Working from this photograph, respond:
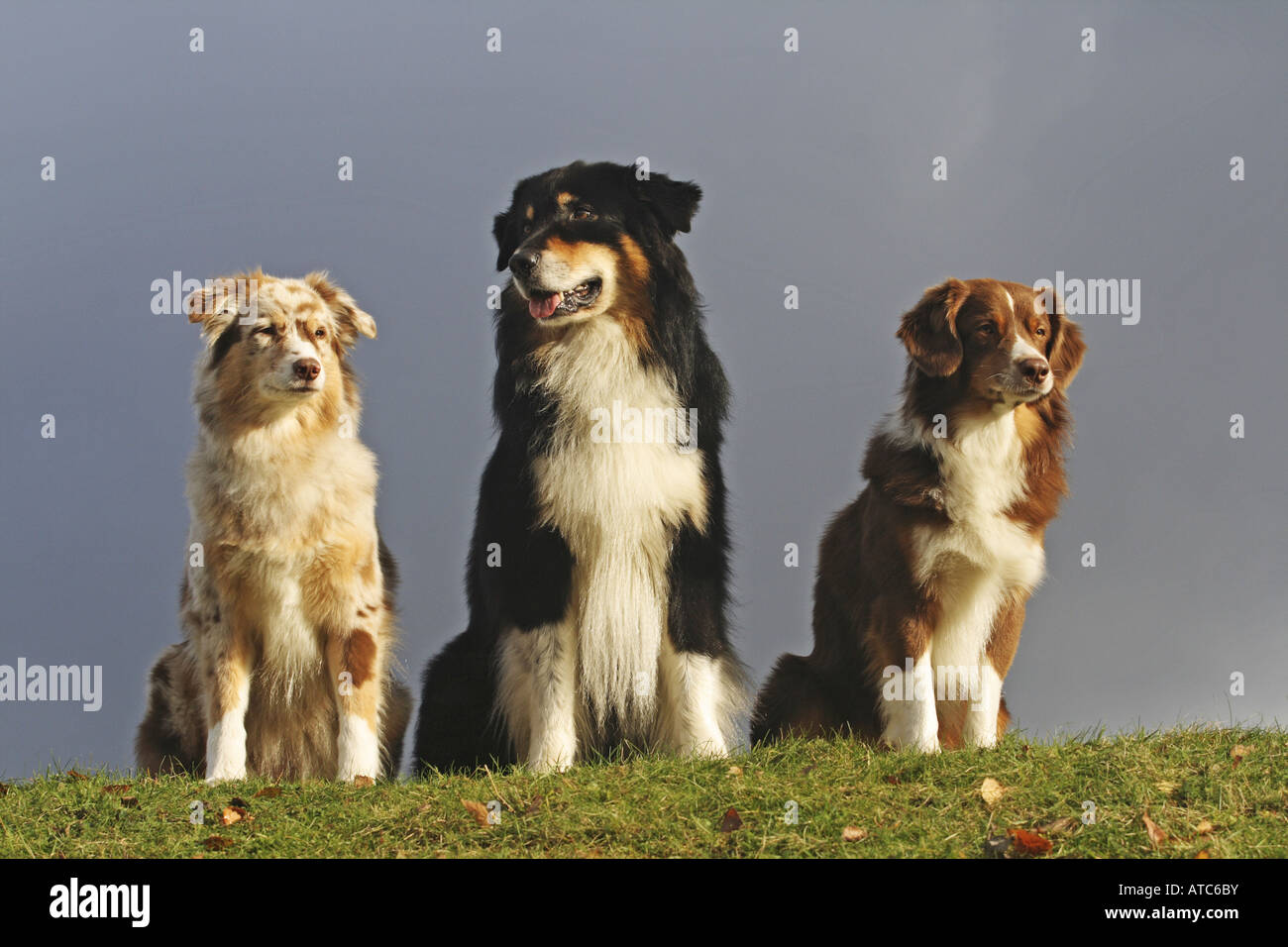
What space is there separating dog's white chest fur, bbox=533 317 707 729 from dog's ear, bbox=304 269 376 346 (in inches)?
48.3

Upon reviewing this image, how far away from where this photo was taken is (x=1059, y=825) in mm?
5922

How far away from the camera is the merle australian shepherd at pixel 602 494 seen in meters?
7.28

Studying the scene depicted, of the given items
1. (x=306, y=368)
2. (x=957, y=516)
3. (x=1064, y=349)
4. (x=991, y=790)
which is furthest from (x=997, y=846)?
(x=306, y=368)

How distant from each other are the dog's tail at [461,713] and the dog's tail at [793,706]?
5.30 feet

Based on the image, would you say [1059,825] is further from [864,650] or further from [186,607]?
[186,607]

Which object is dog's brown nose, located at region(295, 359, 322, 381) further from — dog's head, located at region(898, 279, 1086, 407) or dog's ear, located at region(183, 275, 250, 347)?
dog's head, located at region(898, 279, 1086, 407)

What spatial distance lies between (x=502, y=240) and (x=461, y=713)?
292 cm

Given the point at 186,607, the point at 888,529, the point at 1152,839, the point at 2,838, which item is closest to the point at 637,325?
the point at 888,529

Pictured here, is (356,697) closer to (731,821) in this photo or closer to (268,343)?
(268,343)

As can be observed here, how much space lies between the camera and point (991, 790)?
6305mm

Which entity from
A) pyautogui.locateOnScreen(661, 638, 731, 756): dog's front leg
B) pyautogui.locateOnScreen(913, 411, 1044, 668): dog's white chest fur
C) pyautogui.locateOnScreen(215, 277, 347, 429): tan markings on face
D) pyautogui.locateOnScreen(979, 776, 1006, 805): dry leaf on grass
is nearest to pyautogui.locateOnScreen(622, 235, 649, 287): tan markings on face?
pyautogui.locateOnScreen(215, 277, 347, 429): tan markings on face

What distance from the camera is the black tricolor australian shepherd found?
724cm

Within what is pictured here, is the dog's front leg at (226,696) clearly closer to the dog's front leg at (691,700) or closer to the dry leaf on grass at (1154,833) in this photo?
the dog's front leg at (691,700)

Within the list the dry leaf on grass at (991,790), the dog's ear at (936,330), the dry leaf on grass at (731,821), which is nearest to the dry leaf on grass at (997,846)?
the dry leaf on grass at (991,790)
